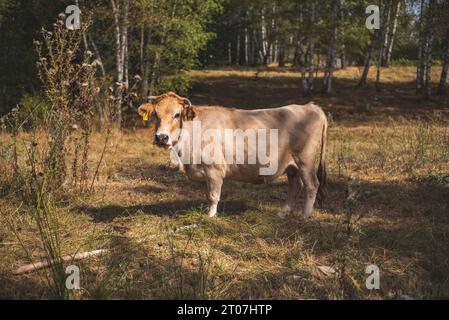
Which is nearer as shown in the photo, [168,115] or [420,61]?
[168,115]

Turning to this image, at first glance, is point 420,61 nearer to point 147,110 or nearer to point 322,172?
point 322,172

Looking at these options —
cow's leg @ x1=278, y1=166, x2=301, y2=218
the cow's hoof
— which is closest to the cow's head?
cow's leg @ x1=278, y1=166, x2=301, y2=218

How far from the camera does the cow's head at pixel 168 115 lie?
618 cm

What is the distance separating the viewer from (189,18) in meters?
18.0

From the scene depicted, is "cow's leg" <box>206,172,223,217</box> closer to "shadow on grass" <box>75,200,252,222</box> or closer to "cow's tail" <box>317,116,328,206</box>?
"shadow on grass" <box>75,200,252,222</box>

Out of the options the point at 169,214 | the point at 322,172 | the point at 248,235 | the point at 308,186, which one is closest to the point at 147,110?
the point at 169,214

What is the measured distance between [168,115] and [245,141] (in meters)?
1.22

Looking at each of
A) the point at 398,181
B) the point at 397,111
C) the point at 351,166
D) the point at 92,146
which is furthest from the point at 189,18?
the point at 398,181

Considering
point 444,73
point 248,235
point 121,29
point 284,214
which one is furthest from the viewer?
point 444,73

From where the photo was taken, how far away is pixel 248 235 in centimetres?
595

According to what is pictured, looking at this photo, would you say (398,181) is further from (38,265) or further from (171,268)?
(38,265)

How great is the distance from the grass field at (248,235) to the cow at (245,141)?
0.56 m

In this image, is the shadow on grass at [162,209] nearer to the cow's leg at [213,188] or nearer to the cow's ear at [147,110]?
the cow's leg at [213,188]

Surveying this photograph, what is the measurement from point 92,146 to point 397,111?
1260cm
